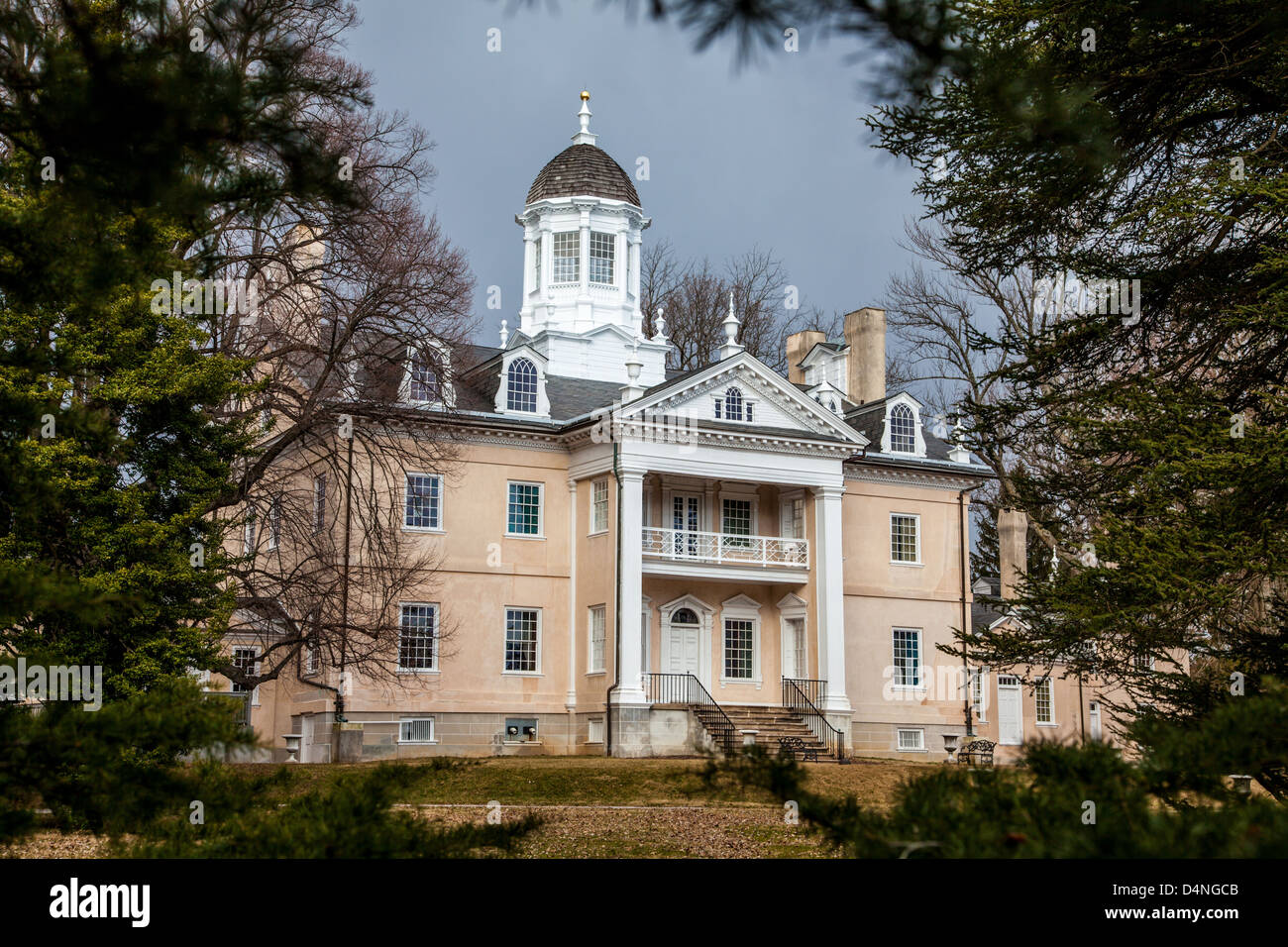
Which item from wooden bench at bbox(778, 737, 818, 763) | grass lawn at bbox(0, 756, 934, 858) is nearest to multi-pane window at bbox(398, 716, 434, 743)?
grass lawn at bbox(0, 756, 934, 858)

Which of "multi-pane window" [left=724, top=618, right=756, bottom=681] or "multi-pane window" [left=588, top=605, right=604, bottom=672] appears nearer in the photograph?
"multi-pane window" [left=588, top=605, right=604, bottom=672]

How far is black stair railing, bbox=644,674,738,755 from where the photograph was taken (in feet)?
99.5

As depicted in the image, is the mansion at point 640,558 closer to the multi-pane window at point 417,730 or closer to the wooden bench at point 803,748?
the multi-pane window at point 417,730

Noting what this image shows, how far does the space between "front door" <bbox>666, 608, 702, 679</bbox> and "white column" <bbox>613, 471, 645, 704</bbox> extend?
2.18 meters

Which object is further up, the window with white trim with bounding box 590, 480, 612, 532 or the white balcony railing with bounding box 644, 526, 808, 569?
the window with white trim with bounding box 590, 480, 612, 532

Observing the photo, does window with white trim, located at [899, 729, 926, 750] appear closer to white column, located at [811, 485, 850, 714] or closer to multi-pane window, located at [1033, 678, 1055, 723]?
white column, located at [811, 485, 850, 714]

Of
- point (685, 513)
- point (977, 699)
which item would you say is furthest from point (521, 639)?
point (977, 699)

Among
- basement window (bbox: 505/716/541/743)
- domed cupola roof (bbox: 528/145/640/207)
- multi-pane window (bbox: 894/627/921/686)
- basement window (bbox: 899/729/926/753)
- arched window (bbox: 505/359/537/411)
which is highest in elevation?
domed cupola roof (bbox: 528/145/640/207)

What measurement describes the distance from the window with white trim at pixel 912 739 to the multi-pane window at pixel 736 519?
269 inches

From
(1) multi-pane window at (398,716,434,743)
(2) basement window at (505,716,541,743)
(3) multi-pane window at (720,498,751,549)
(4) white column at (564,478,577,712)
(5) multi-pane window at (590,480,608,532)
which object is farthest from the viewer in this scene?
(3) multi-pane window at (720,498,751,549)

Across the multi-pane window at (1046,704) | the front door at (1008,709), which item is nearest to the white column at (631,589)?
the front door at (1008,709)

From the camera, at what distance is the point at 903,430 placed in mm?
38344

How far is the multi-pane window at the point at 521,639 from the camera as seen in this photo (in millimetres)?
32469
